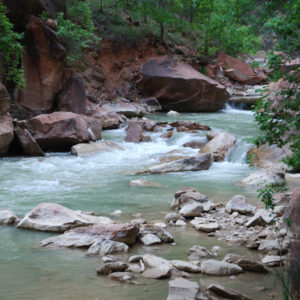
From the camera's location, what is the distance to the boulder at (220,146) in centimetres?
1188

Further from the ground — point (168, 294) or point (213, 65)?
point (213, 65)

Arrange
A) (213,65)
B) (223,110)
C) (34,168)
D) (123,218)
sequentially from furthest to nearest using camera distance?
(213,65)
(223,110)
(34,168)
(123,218)

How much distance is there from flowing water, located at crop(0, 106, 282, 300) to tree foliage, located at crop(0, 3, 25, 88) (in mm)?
3440

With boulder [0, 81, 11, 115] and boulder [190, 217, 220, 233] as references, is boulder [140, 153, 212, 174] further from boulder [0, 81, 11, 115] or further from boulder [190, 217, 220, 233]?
boulder [0, 81, 11, 115]

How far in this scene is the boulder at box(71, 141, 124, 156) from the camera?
495 inches

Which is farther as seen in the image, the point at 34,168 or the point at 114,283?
the point at 34,168

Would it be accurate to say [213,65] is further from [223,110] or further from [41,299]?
[41,299]

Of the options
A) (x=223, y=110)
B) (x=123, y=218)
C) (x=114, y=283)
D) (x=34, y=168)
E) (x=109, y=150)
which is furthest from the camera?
(x=223, y=110)

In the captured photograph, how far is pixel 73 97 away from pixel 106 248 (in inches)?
484

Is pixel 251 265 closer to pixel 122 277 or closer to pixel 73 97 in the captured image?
pixel 122 277

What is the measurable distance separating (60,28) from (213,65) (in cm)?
1289

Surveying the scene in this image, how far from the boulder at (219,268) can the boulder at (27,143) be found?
29.4 ft

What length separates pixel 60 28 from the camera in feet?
52.0

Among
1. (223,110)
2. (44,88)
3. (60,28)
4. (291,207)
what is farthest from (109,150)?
Answer: (223,110)
